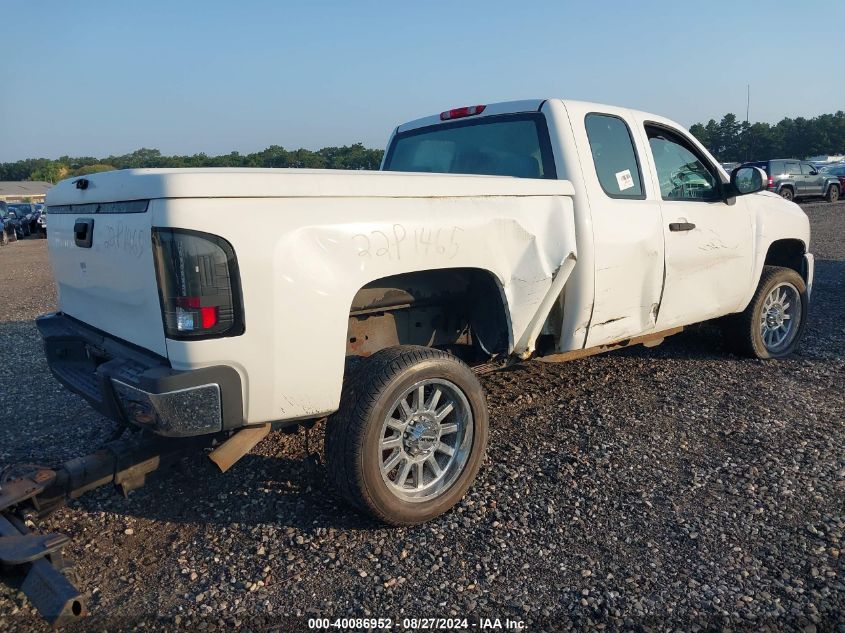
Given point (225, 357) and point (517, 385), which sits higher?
point (225, 357)

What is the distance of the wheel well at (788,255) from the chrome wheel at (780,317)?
1.13 ft

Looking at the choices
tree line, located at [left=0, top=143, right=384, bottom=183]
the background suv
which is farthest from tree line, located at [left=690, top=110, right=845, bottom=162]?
tree line, located at [left=0, top=143, right=384, bottom=183]

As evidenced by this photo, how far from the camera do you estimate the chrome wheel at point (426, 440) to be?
10.9 feet

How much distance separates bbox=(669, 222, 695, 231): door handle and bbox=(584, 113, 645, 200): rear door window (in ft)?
1.00

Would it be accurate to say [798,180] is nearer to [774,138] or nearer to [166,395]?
[166,395]

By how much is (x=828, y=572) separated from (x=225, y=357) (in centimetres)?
267

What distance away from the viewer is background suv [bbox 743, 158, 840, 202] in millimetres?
24047

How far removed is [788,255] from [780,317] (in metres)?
0.68

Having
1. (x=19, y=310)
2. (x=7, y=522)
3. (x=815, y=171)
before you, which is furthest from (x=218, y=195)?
(x=815, y=171)

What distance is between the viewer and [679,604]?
274cm

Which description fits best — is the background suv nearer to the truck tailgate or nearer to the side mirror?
the side mirror

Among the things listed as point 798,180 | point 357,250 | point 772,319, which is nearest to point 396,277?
point 357,250

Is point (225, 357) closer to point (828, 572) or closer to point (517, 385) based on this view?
point (828, 572)

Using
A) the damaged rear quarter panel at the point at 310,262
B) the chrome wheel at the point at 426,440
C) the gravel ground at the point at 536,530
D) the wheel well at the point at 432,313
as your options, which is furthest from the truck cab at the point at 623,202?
the chrome wheel at the point at 426,440
